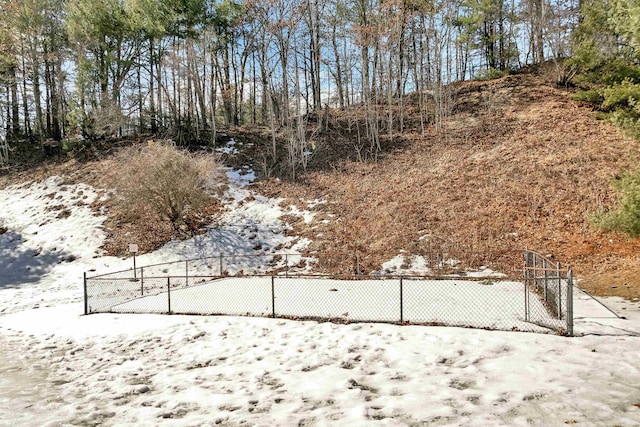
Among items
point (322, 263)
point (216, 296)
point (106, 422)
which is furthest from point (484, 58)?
point (106, 422)

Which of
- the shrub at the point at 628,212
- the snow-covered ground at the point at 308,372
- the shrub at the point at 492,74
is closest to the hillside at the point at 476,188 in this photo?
the shrub at the point at 628,212

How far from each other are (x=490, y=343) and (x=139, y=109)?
3150cm

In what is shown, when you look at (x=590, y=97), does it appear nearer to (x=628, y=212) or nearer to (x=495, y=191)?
(x=495, y=191)

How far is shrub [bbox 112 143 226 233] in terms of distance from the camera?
19453 mm

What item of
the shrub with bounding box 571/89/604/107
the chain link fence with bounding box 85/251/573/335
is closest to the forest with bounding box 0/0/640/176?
the shrub with bounding box 571/89/604/107

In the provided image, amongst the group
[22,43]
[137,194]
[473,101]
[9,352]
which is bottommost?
[9,352]

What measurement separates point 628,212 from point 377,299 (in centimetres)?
668

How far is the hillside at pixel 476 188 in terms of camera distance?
50.5 ft

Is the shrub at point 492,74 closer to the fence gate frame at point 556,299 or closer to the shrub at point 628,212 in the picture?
the shrub at point 628,212

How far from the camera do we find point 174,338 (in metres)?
7.98

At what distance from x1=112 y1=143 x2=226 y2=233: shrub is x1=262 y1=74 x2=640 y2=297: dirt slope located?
5521 millimetres

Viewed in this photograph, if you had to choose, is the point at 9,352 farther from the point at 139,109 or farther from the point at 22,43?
the point at 22,43

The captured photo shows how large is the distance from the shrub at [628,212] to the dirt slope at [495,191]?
1.29 meters

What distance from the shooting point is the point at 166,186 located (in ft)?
Answer: 64.1
